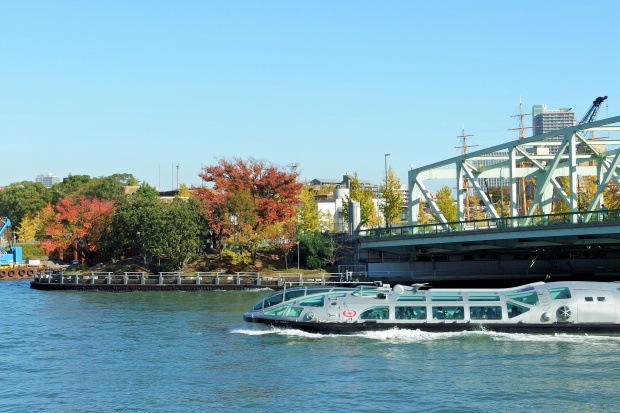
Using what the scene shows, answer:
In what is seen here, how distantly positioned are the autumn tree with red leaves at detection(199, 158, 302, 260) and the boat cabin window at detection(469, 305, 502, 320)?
Answer: 144 ft

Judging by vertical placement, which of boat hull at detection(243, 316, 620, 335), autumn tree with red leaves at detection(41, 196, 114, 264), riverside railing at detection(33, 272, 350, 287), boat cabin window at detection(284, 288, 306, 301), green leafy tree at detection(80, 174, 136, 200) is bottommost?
boat hull at detection(243, 316, 620, 335)

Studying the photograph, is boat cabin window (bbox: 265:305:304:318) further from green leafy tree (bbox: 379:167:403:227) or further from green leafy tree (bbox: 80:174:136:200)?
green leafy tree (bbox: 80:174:136:200)

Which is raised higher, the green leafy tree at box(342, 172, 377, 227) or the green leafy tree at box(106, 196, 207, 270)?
the green leafy tree at box(342, 172, 377, 227)

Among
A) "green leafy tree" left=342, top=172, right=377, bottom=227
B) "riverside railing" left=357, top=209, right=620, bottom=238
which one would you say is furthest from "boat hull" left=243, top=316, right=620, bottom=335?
"green leafy tree" left=342, top=172, right=377, bottom=227

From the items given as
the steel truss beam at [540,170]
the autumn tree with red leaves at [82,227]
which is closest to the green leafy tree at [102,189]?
the autumn tree with red leaves at [82,227]

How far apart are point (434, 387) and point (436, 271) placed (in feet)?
154

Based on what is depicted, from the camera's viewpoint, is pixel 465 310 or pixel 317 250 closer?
pixel 465 310

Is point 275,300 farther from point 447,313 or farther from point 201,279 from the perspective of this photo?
point 201,279

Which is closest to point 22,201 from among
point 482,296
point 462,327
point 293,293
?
point 293,293

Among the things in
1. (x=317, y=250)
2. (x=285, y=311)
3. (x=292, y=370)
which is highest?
(x=317, y=250)

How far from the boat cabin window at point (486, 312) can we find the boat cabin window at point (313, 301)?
750 cm

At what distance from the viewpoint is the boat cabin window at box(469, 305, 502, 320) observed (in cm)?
4475

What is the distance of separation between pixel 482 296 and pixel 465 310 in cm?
138

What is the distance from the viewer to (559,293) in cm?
4475
